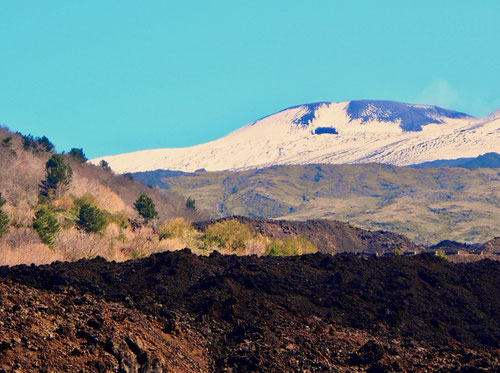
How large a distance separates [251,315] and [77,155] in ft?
227

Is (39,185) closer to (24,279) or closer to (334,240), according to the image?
(334,240)

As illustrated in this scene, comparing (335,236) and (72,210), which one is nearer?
(72,210)

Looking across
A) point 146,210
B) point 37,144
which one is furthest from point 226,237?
point 37,144

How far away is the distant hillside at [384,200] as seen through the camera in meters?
139

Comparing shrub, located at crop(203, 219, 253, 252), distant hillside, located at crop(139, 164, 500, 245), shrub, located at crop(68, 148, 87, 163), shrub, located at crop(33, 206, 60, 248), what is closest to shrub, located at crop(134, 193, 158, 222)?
shrub, located at crop(203, 219, 253, 252)

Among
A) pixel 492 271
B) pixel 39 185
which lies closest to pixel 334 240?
pixel 39 185

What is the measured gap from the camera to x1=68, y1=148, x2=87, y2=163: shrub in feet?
298

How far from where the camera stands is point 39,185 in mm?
69000

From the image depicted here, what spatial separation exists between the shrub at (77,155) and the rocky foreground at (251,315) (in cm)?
5583

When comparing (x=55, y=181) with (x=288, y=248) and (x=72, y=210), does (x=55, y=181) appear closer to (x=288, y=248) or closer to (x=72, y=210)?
(x=72, y=210)

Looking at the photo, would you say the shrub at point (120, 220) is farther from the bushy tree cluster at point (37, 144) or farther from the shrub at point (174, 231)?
the bushy tree cluster at point (37, 144)

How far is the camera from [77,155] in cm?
9269

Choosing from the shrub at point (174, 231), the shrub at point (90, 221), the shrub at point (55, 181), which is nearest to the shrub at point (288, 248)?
the shrub at point (174, 231)

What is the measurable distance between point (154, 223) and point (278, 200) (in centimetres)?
11028
